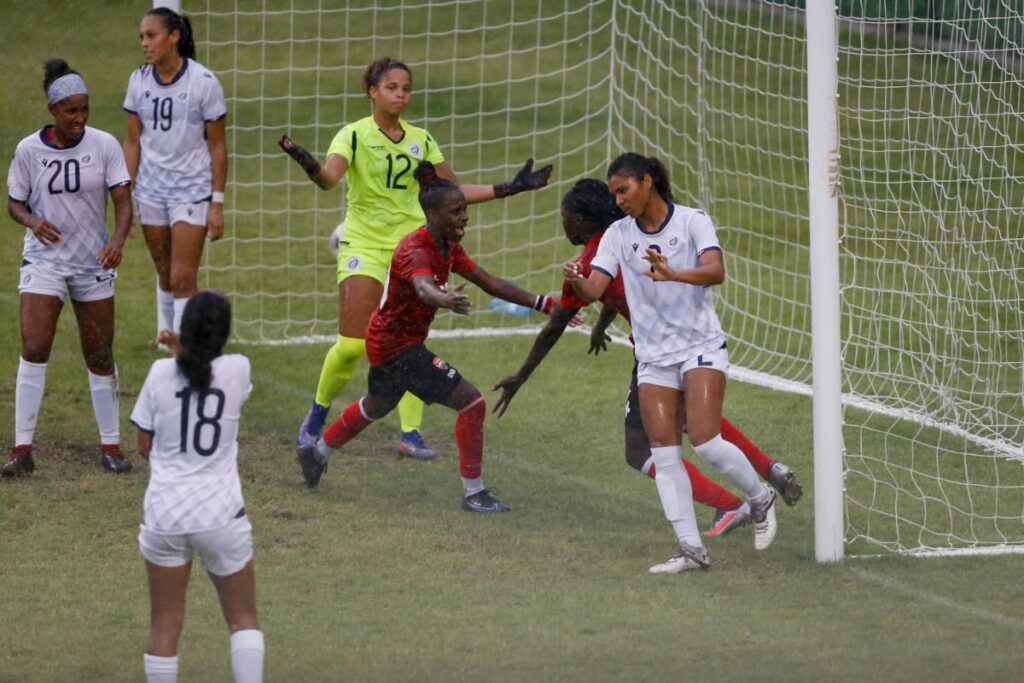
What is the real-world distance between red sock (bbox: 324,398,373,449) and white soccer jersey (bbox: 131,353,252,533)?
10.3 feet


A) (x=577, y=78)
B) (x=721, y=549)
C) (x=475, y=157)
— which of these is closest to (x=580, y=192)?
(x=721, y=549)

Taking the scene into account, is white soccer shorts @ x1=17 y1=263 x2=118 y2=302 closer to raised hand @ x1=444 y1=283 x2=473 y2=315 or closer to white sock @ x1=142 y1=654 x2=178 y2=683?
raised hand @ x1=444 y1=283 x2=473 y2=315

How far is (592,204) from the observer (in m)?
7.56

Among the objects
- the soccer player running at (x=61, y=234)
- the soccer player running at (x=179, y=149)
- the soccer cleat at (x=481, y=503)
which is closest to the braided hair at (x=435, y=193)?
the soccer cleat at (x=481, y=503)

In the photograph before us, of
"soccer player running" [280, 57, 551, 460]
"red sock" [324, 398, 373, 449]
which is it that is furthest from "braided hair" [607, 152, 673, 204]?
"red sock" [324, 398, 373, 449]

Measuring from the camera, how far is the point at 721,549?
7.46m

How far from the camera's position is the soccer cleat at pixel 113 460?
8875 mm

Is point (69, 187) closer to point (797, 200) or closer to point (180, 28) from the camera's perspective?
point (180, 28)

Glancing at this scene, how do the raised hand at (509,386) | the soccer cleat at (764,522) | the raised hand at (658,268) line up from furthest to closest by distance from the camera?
the raised hand at (509,386)
the soccer cleat at (764,522)
the raised hand at (658,268)

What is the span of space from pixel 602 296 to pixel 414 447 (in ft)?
8.03

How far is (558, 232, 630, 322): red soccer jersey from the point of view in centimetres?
746

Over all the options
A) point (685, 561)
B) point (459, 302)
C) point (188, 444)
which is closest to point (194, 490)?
point (188, 444)

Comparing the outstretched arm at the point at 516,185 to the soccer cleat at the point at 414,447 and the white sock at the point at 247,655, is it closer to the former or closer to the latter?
the soccer cleat at the point at 414,447

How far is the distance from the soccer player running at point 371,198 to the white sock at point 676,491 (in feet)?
7.85
